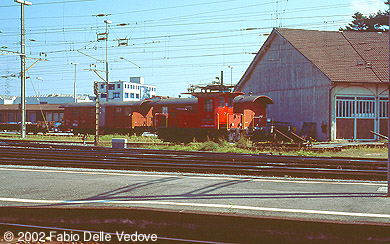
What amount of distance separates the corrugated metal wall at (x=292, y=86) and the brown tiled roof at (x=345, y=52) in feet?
2.67

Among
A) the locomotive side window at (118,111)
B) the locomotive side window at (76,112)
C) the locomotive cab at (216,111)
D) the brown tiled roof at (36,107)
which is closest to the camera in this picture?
the locomotive cab at (216,111)

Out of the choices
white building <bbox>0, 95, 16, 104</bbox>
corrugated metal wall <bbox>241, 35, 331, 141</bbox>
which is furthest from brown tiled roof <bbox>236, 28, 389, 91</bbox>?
white building <bbox>0, 95, 16, 104</bbox>

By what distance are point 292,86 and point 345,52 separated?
16.6ft

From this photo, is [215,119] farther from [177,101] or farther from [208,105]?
[177,101]

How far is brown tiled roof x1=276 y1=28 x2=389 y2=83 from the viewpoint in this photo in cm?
2708

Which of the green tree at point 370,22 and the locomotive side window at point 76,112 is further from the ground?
the green tree at point 370,22

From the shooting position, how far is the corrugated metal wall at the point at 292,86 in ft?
89.7

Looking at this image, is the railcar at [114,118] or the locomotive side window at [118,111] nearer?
the railcar at [114,118]

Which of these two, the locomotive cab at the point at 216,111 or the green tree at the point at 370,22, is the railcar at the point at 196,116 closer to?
the locomotive cab at the point at 216,111

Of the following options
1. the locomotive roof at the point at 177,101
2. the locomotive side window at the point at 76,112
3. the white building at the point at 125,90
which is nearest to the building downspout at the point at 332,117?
the locomotive roof at the point at 177,101

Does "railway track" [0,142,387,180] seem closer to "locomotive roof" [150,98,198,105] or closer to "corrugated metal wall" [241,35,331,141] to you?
"locomotive roof" [150,98,198,105]

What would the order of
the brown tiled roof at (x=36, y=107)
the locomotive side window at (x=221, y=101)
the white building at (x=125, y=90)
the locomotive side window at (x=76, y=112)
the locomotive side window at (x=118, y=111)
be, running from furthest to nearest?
the white building at (x=125, y=90) → the brown tiled roof at (x=36, y=107) → the locomotive side window at (x=76, y=112) → the locomotive side window at (x=118, y=111) → the locomotive side window at (x=221, y=101)

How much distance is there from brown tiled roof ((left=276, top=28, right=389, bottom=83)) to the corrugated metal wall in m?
0.81

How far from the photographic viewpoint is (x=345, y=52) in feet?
99.7
